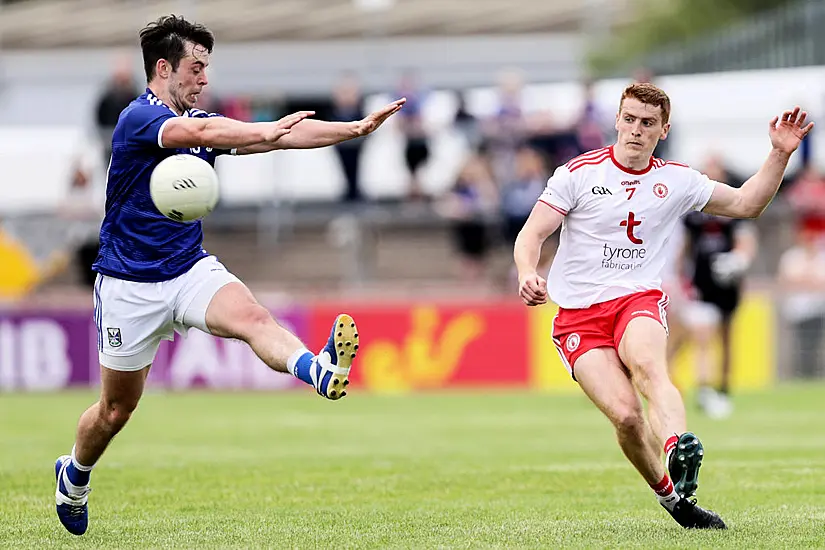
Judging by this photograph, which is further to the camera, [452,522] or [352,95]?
[352,95]

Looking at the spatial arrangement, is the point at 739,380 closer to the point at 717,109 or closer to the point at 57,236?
the point at 717,109

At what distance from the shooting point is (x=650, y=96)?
8.29 metres

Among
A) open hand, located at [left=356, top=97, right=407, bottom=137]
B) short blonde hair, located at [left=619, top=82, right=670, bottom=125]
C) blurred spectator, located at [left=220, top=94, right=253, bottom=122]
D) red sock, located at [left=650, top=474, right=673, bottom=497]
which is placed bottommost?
red sock, located at [left=650, top=474, right=673, bottom=497]

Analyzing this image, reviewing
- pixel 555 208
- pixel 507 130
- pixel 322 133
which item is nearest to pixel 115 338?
pixel 322 133

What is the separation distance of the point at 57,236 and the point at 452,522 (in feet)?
50.4

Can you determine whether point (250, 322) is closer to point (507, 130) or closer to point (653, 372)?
point (653, 372)

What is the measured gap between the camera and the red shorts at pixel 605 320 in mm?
8359

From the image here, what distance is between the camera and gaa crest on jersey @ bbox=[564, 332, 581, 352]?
27.8 feet

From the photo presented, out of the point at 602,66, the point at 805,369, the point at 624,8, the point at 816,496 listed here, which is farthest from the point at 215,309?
the point at 624,8

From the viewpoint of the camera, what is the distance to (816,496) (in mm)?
9422

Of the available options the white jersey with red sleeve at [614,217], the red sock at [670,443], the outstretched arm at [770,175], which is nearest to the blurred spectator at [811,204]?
the outstretched arm at [770,175]

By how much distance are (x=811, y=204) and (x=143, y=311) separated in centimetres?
1562

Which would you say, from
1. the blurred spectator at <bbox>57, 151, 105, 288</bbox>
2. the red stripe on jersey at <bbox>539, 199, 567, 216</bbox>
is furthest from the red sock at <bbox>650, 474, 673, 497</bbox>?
the blurred spectator at <bbox>57, 151, 105, 288</bbox>

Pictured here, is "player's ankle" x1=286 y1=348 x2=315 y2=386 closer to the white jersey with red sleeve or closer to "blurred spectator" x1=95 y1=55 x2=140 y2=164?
the white jersey with red sleeve
